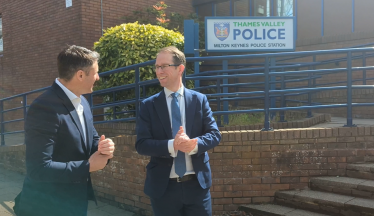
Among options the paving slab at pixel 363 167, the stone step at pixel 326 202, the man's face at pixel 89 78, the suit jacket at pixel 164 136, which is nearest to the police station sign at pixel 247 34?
the paving slab at pixel 363 167

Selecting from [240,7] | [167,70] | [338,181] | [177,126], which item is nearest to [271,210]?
[338,181]

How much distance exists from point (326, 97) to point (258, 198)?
421 centimetres

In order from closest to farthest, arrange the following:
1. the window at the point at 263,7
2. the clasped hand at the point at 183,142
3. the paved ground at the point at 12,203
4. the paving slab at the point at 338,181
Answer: the clasped hand at the point at 183,142
the paving slab at the point at 338,181
the paved ground at the point at 12,203
the window at the point at 263,7

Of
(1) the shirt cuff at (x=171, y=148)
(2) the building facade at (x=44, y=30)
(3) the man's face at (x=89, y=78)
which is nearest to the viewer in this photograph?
(3) the man's face at (x=89, y=78)

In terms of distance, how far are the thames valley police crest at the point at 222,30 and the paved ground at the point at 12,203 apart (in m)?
3.08

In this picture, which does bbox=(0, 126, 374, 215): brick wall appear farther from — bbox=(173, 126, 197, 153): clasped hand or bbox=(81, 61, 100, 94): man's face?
bbox=(81, 61, 100, 94): man's face

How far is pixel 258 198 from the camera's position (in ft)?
14.2

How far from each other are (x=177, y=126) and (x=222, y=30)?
3.66m

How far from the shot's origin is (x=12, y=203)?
516cm

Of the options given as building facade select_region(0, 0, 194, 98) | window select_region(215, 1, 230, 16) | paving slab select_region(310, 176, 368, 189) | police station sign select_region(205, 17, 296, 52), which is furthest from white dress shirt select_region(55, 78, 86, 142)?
window select_region(215, 1, 230, 16)

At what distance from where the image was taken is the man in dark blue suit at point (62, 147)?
185 cm

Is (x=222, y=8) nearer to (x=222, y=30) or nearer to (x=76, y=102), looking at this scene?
(x=222, y=30)

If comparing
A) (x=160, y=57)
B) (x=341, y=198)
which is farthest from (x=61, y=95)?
(x=341, y=198)

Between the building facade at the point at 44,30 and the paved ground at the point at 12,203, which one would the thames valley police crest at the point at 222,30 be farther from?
the building facade at the point at 44,30
